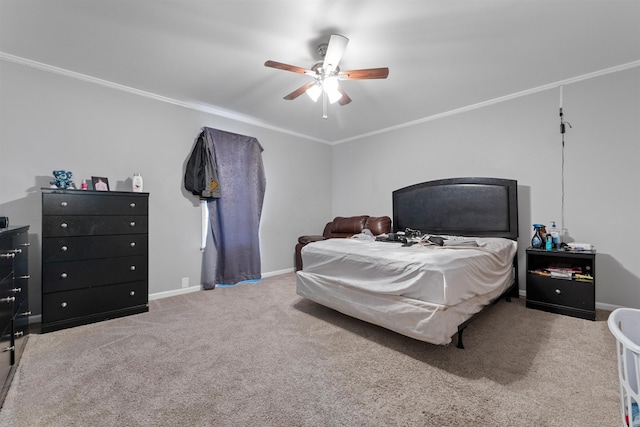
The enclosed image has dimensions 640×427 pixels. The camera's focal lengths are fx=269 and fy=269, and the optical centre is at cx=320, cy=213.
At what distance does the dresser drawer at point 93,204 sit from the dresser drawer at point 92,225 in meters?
0.05

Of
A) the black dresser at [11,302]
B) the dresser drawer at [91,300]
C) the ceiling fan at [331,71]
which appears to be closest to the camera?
the black dresser at [11,302]

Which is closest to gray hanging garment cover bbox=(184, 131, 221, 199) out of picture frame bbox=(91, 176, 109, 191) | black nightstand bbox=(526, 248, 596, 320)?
picture frame bbox=(91, 176, 109, 191)

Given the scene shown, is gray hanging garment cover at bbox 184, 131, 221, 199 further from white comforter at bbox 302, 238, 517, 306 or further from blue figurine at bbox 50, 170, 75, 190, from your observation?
white comforter at bbox 302, 238, 517, 306

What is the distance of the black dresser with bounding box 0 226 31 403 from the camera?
1.57 m

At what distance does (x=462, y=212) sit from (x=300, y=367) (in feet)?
9.67

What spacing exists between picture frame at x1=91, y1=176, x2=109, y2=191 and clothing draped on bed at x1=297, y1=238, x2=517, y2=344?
2.31m

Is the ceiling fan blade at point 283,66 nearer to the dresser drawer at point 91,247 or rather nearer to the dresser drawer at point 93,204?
the dresser drawer at point 93,204

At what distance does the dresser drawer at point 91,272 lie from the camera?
94.9 inches

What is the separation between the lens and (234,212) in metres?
4.04

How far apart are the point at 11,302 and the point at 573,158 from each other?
5.23m

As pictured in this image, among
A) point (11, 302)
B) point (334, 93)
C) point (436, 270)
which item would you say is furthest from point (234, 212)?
point (436, 270)

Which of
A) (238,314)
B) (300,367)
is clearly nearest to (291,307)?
(238,314)

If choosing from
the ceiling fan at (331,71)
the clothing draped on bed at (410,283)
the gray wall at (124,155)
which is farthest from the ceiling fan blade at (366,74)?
the gray wall at (124,155)

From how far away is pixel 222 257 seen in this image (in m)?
3.96
